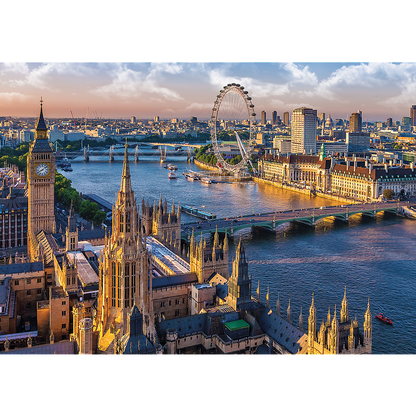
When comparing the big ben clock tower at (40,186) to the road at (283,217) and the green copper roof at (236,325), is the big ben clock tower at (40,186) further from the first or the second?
the green copper roof at (236,325)

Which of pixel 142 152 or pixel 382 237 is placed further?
pixel 142 152

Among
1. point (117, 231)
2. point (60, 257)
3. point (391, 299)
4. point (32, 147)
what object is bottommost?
point (391, 299)

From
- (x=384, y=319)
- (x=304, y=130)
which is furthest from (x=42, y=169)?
(x=304, y=130)

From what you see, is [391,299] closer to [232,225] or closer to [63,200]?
[232,225]

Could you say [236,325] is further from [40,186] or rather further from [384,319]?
[40,186]
